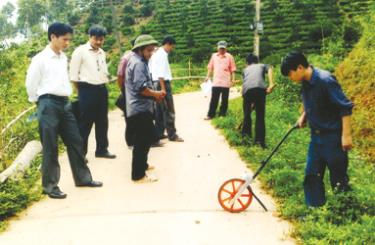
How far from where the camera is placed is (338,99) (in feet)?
13.7

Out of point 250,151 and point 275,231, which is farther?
point 250,151

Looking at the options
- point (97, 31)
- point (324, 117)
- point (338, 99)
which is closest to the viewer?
point (338, 99)

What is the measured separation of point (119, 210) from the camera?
523cm

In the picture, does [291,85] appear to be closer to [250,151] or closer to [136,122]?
[250,151]

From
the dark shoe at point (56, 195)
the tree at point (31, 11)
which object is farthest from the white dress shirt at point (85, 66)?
the tree at point (31, 11)

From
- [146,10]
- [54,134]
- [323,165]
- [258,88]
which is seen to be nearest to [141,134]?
[54,134]

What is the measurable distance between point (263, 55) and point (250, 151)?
23.8m

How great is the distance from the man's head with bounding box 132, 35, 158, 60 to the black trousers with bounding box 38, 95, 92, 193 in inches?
42.4

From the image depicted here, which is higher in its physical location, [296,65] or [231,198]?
[296,65]

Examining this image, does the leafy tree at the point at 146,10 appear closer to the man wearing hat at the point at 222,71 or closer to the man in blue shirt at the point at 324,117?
the man wearing hat at the point at 222,71

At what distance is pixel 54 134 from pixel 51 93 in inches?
18.6

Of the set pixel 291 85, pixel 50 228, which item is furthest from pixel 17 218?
pixel 291 85

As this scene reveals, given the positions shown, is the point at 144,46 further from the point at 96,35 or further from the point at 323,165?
the point at 323,165

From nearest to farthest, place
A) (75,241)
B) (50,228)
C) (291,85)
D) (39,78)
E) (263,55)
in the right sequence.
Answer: (75,241)
(50,228)
(39,78)
(291,85)
(263,55)
